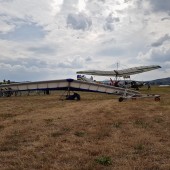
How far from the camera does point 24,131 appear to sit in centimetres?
1508

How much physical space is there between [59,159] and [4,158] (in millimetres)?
1747

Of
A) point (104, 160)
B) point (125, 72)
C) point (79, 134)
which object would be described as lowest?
point (104, 160)

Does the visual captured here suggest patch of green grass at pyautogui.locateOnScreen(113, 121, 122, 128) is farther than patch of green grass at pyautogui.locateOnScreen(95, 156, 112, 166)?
Yes

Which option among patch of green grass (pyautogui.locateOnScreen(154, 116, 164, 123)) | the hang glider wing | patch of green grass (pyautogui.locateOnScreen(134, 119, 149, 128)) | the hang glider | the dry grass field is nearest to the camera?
the dry grass field

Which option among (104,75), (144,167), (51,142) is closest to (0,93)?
(104,75)

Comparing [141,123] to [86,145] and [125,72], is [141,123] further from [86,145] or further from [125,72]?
[125,72]

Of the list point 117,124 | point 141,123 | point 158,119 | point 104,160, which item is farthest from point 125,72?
point 104,160

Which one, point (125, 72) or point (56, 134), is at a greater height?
point (125, 72)

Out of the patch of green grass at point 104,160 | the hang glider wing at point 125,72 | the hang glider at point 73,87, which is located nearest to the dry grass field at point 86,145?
the patch of green grass at point 104,160

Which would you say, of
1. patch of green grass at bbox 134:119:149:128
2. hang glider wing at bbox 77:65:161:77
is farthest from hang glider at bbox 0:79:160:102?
hang glider wing at bbox 77:65:161:77

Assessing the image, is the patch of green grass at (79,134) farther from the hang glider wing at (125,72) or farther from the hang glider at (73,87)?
the hang glider wing at (125,72)

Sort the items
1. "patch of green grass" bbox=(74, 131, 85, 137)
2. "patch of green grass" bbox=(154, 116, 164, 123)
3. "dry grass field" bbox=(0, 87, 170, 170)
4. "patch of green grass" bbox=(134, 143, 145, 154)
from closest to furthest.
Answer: "dry grass field" bbox=(0, 87, 170, 170) → "patch of green grass" bbox=(134, 143, 145, 154) → "patch of green grass" bbox=(74, 131, 85, 137) → "patch of green grass" bbox=(154, 116, 164, 123)

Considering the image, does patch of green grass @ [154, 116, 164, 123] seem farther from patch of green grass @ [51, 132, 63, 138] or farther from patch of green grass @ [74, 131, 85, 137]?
patch of green grass @ [51, 132, 63, 138]

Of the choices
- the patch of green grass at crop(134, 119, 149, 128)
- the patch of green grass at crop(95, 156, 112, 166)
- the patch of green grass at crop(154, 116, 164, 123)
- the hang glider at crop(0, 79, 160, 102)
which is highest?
the hang glider at crop(0, 79, 160, 102)
